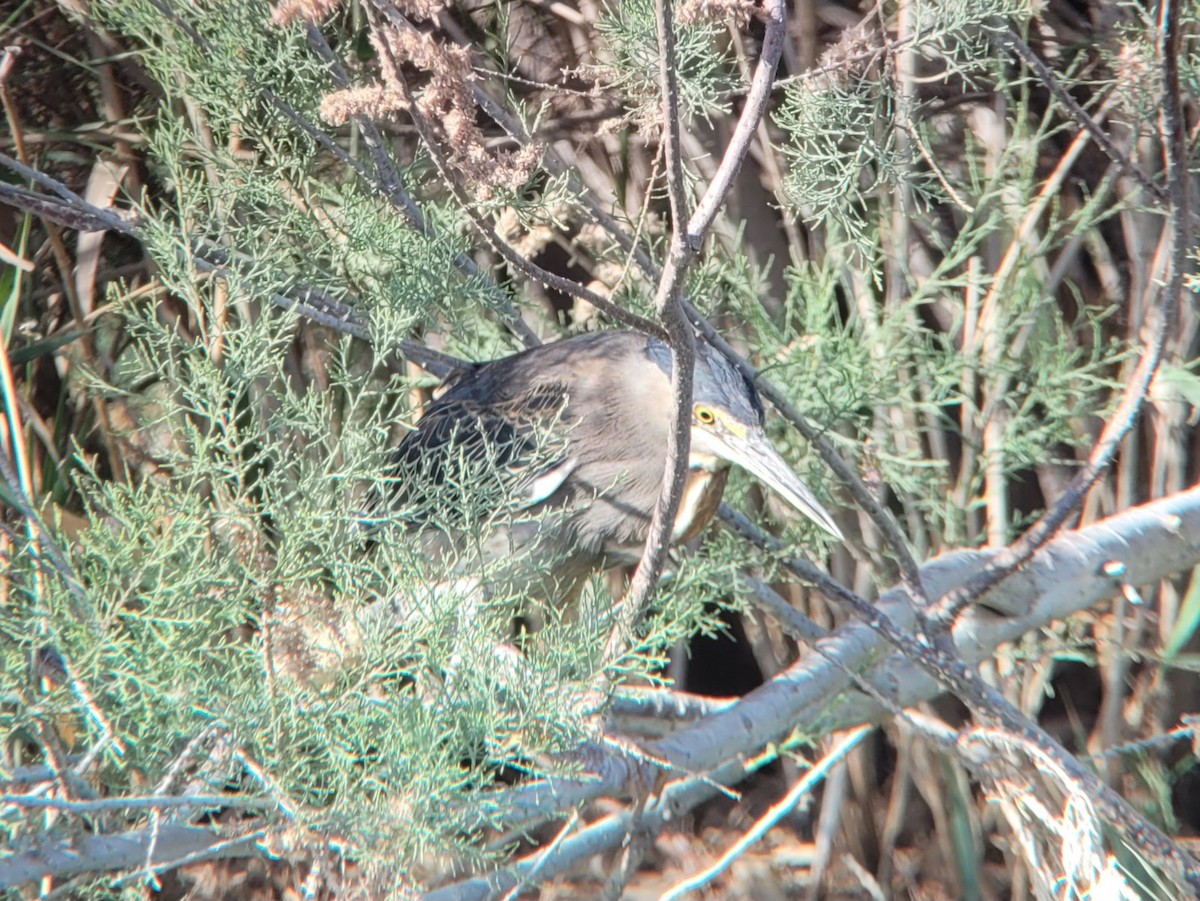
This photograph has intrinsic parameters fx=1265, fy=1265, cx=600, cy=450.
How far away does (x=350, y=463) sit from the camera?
5.45 ft

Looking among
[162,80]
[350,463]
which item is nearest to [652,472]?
[350,463]

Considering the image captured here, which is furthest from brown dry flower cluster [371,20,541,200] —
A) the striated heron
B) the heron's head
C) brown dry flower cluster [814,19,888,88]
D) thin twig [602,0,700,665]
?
the striated heron

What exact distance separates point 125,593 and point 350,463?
1.06 ft

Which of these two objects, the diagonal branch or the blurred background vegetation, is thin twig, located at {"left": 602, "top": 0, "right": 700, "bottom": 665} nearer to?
the blurred background vegetation

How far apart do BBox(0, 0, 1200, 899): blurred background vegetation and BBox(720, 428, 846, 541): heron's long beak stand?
0.68 feet

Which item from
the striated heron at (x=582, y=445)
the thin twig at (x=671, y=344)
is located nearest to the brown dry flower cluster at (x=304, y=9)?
the thin twig at (x=671, y=344)

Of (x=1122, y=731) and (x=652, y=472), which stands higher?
(x=652, y=472)

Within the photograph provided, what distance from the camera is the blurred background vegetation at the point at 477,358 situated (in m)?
1.59

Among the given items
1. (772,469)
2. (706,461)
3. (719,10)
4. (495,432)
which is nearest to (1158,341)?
(772,469)

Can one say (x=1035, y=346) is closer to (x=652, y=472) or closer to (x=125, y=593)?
(x=652, y=472)

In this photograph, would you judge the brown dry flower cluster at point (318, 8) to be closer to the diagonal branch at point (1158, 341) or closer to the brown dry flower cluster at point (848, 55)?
the brown dry flower cluster at point (848, 55)

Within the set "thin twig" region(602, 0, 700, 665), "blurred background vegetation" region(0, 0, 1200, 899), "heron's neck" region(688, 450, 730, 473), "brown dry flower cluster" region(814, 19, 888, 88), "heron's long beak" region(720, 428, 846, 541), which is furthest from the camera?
"heron's neck" region(688, 450, 730, 473)

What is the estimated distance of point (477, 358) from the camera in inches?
118

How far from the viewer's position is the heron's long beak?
2131mm
